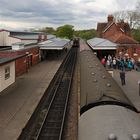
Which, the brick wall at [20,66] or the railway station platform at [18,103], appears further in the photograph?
the brick wall at [20,66]

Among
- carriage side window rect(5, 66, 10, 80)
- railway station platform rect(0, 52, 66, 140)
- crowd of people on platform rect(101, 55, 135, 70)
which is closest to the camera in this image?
railway station platform rect(0, 52, 66, 140)

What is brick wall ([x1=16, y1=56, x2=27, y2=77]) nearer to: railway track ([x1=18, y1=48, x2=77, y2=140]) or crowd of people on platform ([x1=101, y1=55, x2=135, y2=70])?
railway track ([x1=18, y1=48, x2=77, y2=140])

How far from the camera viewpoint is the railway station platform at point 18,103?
1211cm

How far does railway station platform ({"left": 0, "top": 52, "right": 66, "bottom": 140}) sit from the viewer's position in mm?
12109

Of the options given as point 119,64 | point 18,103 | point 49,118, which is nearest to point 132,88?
point 49,118

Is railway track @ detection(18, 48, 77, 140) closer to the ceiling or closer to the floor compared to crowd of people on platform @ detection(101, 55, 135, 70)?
closer to the floor

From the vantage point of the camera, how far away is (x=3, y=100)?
17.0 m

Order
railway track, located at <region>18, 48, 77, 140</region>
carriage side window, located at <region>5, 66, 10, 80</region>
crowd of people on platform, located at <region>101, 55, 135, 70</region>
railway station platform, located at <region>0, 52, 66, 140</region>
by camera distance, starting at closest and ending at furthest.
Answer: railway track, located at <region>18, 48, 77, 140</region>, railway station platform, located at <region>0, 52, 66, 140</region>, carriage side window, located at <region>5, 66, 10, 80</region>, crowd of people on platform, located at <region>101, 55, 135, 70</region>

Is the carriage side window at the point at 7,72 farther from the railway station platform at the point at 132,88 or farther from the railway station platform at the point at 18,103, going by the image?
the railway station platform at the point at 132,88

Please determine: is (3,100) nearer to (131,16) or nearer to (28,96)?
(28,96)

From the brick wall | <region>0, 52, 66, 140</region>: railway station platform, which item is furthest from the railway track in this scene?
the brick wall

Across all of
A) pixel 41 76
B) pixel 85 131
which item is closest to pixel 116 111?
pixel 85 131

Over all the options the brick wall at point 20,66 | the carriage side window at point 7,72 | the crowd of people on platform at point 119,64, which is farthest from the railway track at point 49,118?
the crowd of people on platform at point 119,64

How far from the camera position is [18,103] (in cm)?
1652
